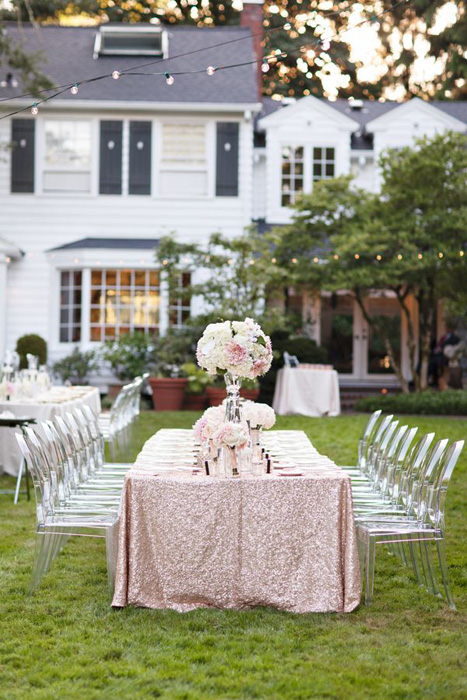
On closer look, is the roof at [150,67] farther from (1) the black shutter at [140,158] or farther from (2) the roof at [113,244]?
(2) the roof at [113,244]

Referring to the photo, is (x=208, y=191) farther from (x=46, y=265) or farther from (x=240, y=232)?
(x=46, y=265)

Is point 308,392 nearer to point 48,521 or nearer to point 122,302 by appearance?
point 122,302

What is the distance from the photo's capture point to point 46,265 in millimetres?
18406

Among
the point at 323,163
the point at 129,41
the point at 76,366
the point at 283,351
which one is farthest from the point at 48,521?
the point at 129,41

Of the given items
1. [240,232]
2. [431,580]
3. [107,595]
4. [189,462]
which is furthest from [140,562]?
[240,232]

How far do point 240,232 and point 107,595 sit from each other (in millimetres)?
13461

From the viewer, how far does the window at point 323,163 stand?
19.8 metres

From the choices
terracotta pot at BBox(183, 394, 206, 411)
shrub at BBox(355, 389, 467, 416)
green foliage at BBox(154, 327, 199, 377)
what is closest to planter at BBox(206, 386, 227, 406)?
terracotta pot at BBox(183, 394, 206, 411)

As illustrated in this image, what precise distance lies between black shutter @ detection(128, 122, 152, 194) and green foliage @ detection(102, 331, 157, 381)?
287cm

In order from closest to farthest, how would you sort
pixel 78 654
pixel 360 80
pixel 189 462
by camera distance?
pixel 78 654 → pixel 189 462 → pixel 360 80

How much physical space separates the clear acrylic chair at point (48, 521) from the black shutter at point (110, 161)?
13251 mm

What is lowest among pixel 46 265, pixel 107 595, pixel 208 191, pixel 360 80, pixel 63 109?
pixel 107 595

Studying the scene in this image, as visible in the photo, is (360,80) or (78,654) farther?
(360,80)

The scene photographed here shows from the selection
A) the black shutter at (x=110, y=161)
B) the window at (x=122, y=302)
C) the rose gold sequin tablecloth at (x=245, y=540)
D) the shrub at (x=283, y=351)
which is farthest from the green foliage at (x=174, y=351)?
the rose gold sequin tablecloth at (x=245, y=540)
